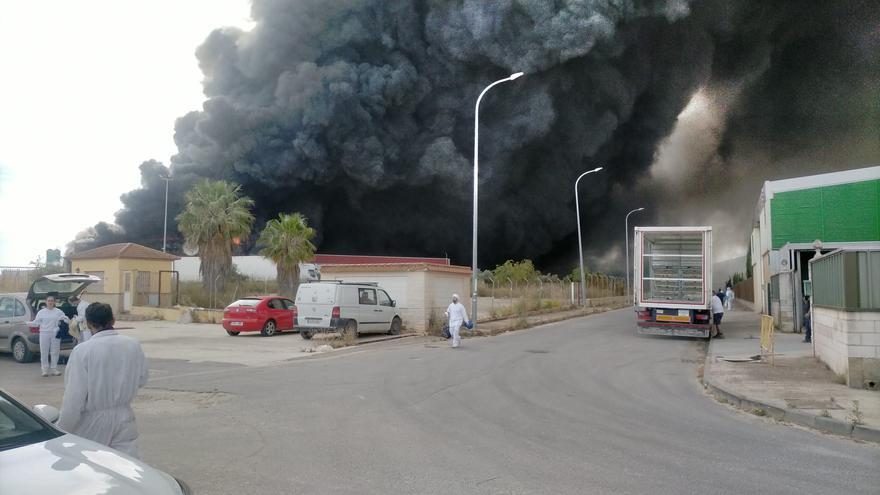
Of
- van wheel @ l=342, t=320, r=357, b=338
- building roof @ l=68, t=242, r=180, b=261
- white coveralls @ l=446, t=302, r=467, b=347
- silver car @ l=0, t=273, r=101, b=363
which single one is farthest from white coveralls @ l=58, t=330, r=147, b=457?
building roof @ l=68, t=242, r=180, b=261

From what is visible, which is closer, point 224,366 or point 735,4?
point 224,366

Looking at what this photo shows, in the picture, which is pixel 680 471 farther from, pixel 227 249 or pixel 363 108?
pixel 363 108

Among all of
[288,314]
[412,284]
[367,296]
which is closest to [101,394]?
[367,296]

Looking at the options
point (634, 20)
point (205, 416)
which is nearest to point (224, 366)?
point (205, 416)

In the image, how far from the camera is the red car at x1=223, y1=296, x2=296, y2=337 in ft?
69.5

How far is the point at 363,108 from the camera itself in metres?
51.5

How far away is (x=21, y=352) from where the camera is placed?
14.1 metres

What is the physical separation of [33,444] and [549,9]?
4864 cm

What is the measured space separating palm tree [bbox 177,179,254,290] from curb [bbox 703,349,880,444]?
29063 mm

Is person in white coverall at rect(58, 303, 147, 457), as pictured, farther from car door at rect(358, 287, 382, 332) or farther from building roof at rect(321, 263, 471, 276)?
building roof at rect(321, 263, 471, 276)

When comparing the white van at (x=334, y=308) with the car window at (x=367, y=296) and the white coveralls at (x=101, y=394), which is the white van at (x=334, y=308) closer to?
the car window at (x=367, y=296)

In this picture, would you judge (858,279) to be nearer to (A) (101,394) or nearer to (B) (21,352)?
(A) (101,394)

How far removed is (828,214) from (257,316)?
19690mm

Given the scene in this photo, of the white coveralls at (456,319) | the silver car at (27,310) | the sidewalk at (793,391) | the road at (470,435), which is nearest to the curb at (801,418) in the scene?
the sidewalk at (793,391)
